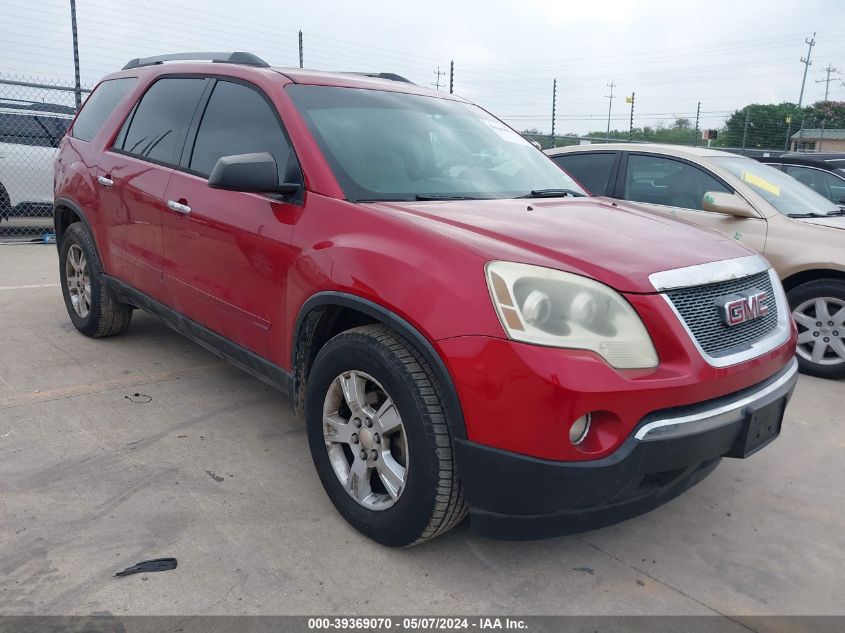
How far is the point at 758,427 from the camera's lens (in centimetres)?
240

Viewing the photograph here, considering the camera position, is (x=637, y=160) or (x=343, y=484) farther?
(x=637, y=160)

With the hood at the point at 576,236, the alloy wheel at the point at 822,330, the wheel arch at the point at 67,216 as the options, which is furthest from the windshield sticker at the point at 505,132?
the wheel arch at the point at 67,216

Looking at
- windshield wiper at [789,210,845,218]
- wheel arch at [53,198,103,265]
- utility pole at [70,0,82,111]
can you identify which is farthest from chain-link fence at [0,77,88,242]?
windshield wiper at [789,210,845,218]

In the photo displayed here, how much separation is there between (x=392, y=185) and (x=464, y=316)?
3.19 ft

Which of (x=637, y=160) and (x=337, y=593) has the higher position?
(x=637, y=160)

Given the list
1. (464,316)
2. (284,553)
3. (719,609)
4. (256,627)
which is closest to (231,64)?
(464,316)

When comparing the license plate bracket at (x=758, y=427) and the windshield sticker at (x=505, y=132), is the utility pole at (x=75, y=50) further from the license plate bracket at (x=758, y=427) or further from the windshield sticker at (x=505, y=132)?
the license plate bracket at (x=758, y=427)

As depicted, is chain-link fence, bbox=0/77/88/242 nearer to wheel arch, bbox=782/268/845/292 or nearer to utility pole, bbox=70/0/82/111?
utility pole, bbox=70/0/82/111

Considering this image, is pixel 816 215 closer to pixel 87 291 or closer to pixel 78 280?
pixel 87 291

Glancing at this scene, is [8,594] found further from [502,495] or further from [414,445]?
[502,495]

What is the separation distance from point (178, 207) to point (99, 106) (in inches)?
71.3

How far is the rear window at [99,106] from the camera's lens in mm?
4520

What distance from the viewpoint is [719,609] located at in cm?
232

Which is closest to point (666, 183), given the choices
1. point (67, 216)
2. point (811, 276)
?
point (811, 276)
